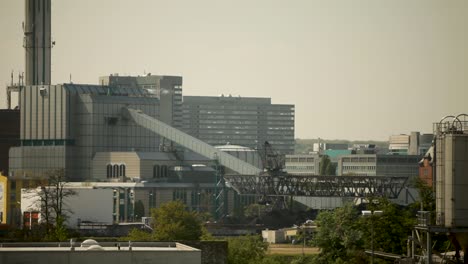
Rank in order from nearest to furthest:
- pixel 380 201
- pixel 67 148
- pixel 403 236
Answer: pixel 403 236, pixel 380 201, pixel 67 148

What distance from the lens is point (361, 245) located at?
284 feet

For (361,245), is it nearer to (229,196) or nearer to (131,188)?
(131,188)

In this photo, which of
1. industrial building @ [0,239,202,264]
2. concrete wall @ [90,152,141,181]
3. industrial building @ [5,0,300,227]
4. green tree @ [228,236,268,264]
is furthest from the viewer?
industrial building @ [5,0,300,227]

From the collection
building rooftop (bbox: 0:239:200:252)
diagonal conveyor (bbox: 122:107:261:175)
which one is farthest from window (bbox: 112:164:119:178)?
building rooftop (bbox: 0:239:200:252)

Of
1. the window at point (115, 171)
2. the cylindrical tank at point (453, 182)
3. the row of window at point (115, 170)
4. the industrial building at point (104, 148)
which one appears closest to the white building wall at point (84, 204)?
the industrial building at point (104, 148)

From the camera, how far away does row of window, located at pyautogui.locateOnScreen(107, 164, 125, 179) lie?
7505 inches

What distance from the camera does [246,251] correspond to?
109812 millimetres

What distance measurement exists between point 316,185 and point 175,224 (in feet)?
193

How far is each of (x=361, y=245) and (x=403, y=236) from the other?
5.09 meters

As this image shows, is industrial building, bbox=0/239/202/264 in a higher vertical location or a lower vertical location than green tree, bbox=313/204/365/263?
higher

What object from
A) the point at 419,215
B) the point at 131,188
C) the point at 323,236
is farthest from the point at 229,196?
the point at 419,215

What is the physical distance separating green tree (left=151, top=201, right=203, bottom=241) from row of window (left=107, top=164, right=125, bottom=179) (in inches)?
2112

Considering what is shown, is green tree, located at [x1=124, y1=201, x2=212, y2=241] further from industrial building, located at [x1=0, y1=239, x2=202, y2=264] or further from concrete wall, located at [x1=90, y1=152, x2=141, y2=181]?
concrete wall, located at [x1=90, y1=152, x2=141, y2=181]

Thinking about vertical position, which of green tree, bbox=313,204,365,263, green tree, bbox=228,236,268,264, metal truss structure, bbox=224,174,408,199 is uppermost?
metal truss structure, bbox=224,174,408,199
